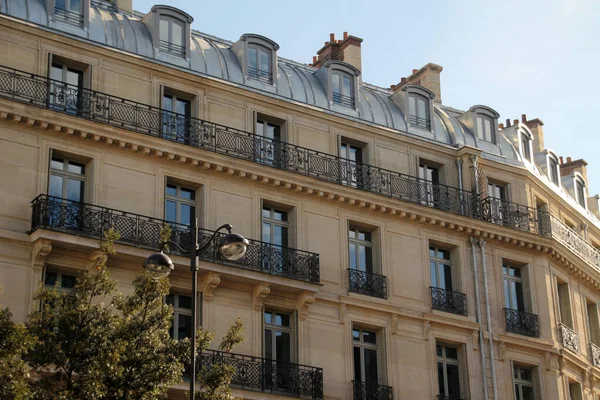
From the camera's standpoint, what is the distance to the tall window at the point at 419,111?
1320 inches

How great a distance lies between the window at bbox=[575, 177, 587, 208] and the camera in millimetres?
39312

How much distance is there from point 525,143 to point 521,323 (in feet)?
19.6

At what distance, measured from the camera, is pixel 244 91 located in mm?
30188

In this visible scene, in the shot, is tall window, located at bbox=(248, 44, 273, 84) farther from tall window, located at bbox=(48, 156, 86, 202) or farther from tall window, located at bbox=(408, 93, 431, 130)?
tall window, located at bbox=(48, 156, 86, 202)

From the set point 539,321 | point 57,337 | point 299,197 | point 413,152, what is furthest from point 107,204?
point 539,321

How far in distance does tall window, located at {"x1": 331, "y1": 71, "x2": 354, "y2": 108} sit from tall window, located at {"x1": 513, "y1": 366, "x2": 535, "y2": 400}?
26.8 ft

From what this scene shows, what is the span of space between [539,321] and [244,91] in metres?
10.0

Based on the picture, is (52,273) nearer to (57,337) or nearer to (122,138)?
(122,138)

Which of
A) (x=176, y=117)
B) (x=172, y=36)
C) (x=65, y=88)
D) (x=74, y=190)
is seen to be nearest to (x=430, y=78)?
(x=172, y=36)

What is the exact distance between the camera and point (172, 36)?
98.0ft

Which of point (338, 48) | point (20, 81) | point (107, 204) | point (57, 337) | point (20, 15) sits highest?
point (338, 48)

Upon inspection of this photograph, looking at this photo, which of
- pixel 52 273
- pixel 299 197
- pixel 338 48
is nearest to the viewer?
pixel 52 273

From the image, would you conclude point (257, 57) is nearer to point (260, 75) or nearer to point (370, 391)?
point (260, 75)

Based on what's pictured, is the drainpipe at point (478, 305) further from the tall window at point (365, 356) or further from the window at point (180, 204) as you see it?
the window at point (180, 204)
